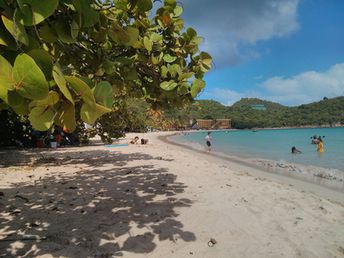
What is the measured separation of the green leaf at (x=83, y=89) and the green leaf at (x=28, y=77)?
12 centimetres

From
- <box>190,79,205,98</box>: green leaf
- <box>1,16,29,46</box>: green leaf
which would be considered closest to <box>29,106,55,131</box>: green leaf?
<box>1,16,29,46</box>: green leaf

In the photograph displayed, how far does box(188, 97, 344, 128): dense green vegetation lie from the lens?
119 m

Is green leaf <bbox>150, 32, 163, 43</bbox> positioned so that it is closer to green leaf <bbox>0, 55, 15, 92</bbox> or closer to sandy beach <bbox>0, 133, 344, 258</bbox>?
green leaf <bbox>0, 55, 15, 92</bbox>

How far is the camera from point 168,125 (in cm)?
9975

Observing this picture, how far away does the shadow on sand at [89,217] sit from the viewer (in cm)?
373

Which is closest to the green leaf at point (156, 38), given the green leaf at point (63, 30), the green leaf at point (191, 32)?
the green leaf at point (191, 32)

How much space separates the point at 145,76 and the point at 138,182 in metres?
4.33

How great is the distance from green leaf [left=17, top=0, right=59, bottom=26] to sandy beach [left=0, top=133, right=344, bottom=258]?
2.94m

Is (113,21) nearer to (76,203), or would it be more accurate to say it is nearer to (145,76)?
(145,76)

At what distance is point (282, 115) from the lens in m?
143

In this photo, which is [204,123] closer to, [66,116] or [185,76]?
[185,76]

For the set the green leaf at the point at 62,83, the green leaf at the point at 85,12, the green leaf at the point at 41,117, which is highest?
the green leaf at the point at 85,12

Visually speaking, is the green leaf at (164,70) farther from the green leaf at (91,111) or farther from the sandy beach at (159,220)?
the sandy beach at (159,220)

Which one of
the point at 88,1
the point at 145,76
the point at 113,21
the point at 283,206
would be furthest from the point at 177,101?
the point at 283,206
